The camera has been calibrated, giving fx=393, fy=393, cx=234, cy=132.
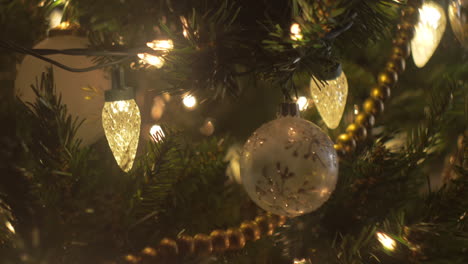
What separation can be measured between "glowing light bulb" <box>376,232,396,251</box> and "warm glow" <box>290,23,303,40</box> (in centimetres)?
33

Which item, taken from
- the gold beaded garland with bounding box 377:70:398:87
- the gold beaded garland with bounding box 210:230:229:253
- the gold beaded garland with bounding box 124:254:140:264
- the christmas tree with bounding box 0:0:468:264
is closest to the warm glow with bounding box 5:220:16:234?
the christmas tree with bounding box 0:0:468:264

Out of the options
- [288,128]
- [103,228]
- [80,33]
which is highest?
[80,33]

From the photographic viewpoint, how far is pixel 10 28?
18.6 inches

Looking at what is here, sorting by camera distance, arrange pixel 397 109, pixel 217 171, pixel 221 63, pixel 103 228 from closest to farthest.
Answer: pixel 221 63 → pixel 103 228 → pixel 217 171 → pixel 397 109

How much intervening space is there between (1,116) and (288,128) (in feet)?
1.10

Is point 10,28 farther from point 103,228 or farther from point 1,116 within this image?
point 103,228

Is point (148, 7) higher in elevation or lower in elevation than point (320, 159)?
higher

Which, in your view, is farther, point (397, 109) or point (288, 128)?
point (397, 109)

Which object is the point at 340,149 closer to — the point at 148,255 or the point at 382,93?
the point at 382,93

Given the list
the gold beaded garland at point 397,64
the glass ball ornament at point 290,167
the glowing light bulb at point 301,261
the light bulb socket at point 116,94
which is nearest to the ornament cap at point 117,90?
the light bulb socket at point 116,94

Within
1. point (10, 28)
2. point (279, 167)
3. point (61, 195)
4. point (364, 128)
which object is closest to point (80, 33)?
point (10, 28)

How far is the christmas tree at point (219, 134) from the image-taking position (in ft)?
1.28

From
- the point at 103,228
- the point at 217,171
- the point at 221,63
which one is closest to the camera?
the point at 221,63

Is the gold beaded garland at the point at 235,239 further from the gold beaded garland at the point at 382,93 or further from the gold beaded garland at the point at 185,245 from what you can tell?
the gold beaded garland at the point at 382,93
